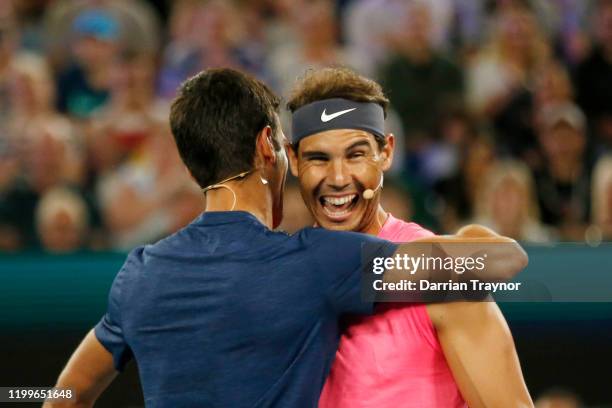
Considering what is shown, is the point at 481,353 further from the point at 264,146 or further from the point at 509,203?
the point at 509,203

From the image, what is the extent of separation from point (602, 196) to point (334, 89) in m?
3.31

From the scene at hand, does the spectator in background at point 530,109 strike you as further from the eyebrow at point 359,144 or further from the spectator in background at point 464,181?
the eyebrow at point 359,144

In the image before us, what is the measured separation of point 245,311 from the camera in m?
3.13

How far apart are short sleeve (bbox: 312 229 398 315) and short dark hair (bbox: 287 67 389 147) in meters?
0.63

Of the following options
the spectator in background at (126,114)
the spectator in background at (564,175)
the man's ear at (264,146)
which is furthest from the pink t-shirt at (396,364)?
the spectator in background at (126,114)

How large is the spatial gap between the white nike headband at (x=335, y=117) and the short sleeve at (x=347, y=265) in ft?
1.87

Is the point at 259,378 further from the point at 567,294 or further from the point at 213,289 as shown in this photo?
the point at 567,294

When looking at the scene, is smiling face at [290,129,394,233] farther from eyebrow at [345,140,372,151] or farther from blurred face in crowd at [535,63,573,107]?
blurred face in crowd at [535,63,573,107]

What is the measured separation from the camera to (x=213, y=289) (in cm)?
316

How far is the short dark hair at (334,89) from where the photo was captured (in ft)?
11.9

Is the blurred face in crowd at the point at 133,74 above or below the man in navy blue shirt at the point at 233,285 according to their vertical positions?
above

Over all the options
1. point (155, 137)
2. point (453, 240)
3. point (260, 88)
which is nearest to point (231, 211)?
point (260, 88)

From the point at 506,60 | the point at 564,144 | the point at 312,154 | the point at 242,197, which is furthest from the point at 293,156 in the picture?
the point at 506,60

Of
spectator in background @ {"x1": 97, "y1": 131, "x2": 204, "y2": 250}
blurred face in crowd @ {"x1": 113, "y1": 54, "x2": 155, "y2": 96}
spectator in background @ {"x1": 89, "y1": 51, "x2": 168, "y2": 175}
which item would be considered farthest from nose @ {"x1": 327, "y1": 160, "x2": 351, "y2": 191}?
blurred face in crowd @ {"x1": 113, "y1": 54, "x2": 155, "y2": 96}
